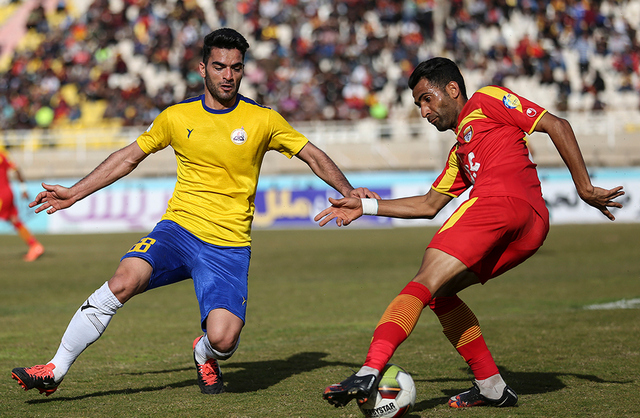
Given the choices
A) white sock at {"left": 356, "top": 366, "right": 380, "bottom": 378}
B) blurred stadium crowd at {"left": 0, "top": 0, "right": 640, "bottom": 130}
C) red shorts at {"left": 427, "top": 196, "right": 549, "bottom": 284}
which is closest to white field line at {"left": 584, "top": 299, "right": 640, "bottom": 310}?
red shorts at {"left": 427, "top": 196, "right": 549, "bottom": 284}

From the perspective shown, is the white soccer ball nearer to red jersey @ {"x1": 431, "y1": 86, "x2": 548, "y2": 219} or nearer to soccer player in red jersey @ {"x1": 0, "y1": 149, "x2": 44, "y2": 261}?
red jersey @ {"x1": 431, "y1": 86, "x2": 548, "y2": 219}

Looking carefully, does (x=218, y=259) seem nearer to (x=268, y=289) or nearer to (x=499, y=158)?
(x=499, y=158)

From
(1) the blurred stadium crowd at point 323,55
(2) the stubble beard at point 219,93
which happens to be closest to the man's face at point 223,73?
(2) the stubble beard at point 219,93

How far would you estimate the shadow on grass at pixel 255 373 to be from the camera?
4816mm

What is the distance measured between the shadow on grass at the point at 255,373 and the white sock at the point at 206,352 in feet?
0.88

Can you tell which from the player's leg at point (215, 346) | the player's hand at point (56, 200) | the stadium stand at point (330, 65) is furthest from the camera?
the stadium stand at point (330, 65)

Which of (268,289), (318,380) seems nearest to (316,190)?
(268,289)

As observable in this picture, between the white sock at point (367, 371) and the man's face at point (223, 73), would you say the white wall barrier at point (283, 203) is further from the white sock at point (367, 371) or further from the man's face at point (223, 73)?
the white sock at point (367, 371)

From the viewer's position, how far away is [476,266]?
3.93 m

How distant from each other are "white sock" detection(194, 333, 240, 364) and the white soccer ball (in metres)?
1.29

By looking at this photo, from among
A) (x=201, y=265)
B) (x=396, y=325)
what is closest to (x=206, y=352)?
(x=201, y=265)

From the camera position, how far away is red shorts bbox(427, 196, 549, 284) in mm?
3826

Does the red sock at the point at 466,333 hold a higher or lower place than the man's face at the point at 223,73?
lower

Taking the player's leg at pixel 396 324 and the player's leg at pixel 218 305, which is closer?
the player's leg at pixel 396 324
